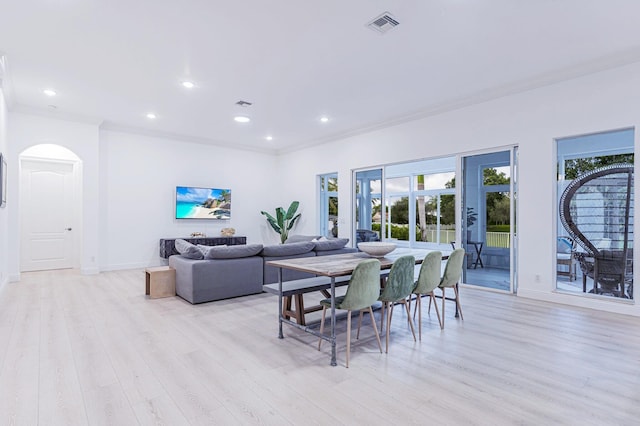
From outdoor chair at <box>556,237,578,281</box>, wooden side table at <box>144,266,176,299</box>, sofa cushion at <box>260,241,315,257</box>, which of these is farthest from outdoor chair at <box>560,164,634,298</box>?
wooden side table at <box>144,266,176,299</box>

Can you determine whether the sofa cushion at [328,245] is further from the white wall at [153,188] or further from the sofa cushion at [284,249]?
the white wall at [153,188]

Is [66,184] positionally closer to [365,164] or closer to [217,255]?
[217,255]

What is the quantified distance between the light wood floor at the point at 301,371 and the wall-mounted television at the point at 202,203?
3903 millimetres

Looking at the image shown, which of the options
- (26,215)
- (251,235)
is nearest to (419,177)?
(251,235)

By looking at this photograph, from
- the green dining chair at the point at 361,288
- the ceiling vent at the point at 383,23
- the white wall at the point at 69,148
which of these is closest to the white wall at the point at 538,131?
the ceiling vent at the point at 383,23

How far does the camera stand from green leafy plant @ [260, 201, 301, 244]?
865cm

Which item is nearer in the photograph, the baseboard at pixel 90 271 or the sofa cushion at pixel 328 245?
the sofa cushion at pixel 328 245

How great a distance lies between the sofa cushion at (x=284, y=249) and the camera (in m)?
4.96

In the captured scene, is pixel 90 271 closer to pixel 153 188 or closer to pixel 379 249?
pixel 153 188

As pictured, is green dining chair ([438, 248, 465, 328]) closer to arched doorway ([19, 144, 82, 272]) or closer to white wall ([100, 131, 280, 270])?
white wall ([100, 131, 280, 270])

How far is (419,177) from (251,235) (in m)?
4.82

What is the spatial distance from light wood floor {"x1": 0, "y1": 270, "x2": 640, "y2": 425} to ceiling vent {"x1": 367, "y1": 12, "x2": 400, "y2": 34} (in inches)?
115

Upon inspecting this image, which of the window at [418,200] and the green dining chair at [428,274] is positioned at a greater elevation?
the window at [418,200]

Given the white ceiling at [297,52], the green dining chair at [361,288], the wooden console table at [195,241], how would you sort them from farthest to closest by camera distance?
the wooden console table at [195,241]
the white ceiling at [297,52]
the green dining chair at [361,288]
